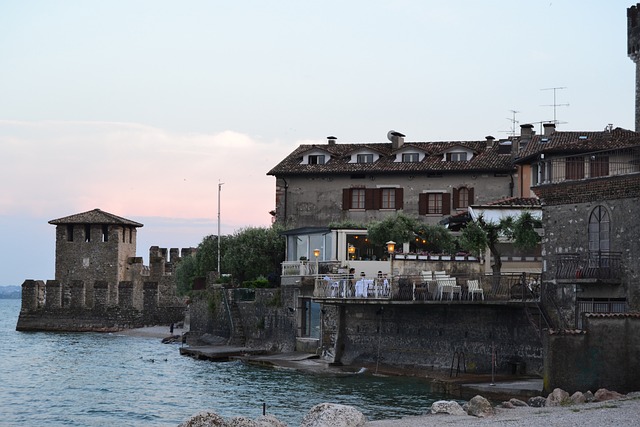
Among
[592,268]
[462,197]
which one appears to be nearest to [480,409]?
[592,268]

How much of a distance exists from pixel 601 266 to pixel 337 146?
38433mm

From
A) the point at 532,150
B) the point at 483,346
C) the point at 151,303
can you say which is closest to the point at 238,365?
the point at 483,346

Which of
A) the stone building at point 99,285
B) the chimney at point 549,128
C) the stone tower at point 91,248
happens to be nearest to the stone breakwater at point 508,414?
the chimney at point 549,128

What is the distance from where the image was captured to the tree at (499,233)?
44438 millimetres

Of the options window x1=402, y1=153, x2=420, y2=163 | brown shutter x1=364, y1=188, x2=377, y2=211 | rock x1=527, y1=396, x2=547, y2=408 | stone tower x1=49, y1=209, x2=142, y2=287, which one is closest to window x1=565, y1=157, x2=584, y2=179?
rock x1=527, y1=396, x2=547, y2=408

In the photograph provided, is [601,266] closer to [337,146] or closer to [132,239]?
[337,146]

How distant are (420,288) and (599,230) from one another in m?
8.14

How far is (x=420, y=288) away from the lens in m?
41.0

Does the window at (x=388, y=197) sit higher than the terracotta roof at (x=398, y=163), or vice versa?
the terracotta roof at (x=398, y=163)

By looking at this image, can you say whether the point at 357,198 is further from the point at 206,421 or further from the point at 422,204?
the point at 206,421

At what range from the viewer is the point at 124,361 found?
189 ft

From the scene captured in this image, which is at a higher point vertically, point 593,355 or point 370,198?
point 370,198

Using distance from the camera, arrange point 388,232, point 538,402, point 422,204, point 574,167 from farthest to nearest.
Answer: point 422,204 < point 388,232 < point 574,167 < point 538,402

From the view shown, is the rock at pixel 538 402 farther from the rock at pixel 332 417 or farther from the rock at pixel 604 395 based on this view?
the rock at pixel 332 417
